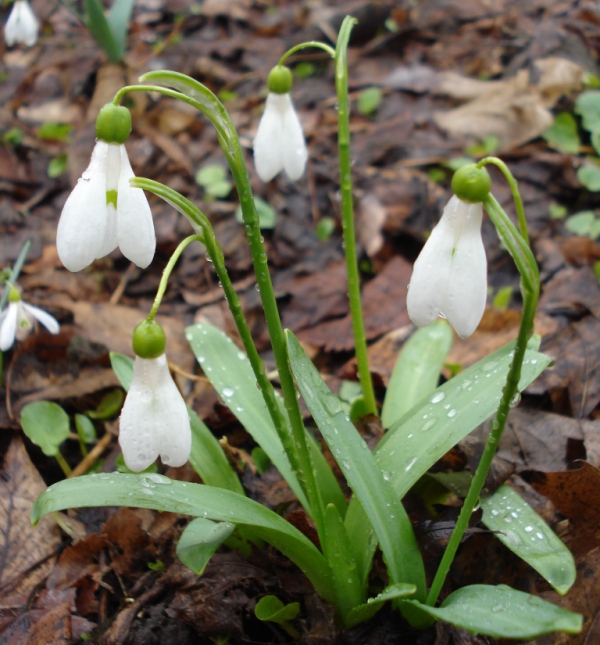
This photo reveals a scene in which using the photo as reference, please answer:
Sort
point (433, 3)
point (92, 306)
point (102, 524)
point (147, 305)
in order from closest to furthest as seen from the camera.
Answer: point (102, 524)
point (92, 306)
point (147, 305)
point (433, 3)

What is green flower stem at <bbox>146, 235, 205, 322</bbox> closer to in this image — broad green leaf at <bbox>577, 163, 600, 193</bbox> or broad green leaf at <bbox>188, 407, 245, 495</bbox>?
broad green leaf at <bbox>188, 407, 245, 495</bbox>

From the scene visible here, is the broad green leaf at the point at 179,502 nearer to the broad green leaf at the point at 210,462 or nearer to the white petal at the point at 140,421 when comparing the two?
the white petal at the point at 140,421

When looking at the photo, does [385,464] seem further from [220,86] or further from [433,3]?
[433,3]

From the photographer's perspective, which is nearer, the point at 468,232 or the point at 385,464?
the point at 468,232

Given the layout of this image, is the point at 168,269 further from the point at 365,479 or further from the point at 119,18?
the point at 119,18

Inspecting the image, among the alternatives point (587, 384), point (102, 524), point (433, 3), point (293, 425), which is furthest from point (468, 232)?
point (433, 3)
